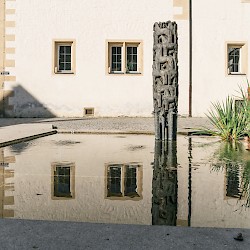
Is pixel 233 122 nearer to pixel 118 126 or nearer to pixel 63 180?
pixel 118 126

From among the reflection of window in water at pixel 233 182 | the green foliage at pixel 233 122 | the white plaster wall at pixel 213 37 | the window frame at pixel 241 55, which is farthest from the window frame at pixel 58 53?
the reflection of window in water at pixel 233 182

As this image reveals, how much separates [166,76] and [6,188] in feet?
13.6

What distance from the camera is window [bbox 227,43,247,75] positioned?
14.7m

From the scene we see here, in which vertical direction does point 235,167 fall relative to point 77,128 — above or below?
below

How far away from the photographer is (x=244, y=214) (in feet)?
7.71

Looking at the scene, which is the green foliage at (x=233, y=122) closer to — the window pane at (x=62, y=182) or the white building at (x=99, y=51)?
the window pane at (x=62, y=182)

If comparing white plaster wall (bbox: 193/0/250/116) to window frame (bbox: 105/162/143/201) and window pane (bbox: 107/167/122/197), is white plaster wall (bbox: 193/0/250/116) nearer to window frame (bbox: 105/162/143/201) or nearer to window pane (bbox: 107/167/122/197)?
window frame (bbox: 105/162/143/201)

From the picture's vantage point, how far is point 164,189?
3041 mm

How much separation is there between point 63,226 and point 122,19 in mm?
13165

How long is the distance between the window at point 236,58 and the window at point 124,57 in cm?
358

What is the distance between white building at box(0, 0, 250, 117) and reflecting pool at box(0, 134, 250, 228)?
9062 millimetres

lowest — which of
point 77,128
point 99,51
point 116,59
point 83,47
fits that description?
point 77,128

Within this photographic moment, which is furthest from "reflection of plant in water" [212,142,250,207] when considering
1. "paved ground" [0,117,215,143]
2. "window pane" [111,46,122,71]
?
"window pane" [111,46,122,71]

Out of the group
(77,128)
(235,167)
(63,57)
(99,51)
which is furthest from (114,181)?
(63,57)
